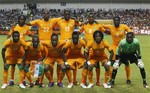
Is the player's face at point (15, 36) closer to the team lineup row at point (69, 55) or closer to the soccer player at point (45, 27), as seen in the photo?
the team lineup row at point (69, 55)

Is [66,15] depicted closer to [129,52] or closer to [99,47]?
[99,47]

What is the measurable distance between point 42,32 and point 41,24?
297 millimetres

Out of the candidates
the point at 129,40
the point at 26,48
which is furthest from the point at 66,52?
the point at 129,40

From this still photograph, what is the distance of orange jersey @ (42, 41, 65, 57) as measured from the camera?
11.2 meters

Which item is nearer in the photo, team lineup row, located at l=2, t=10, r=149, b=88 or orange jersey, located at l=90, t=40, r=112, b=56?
team lineup row, located at l=2, t=10, r=149, b=88

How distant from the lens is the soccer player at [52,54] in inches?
436

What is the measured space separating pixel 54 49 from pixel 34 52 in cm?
65

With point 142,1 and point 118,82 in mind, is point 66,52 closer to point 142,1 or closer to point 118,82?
point 118,82

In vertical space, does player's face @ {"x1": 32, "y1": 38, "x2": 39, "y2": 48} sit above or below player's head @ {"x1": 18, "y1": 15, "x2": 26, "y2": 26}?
below

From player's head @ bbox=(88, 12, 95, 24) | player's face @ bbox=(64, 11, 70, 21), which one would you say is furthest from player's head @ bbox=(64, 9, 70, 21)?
player's head @ bbox=(88, 12, 95, 24)

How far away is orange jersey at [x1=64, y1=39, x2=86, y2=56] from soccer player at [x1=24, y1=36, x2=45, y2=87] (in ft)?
2.73

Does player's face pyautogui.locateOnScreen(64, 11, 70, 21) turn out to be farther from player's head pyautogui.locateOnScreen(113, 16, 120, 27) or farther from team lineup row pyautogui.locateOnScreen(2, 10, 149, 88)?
player's head pyautogui.locateOnScreen(113, 16, 120, 27)

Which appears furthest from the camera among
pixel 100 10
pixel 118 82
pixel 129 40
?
pixel 100 10

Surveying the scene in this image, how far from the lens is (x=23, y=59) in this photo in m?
11.0
